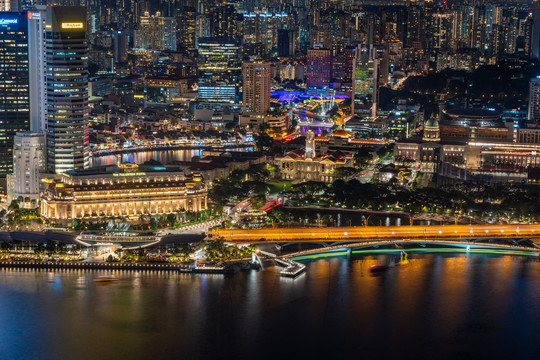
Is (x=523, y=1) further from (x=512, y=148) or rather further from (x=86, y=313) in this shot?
(x=86, y=313)

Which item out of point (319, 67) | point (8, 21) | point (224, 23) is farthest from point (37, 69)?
point (224, 23)

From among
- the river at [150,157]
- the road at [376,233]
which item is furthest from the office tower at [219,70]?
the road at [376,233]

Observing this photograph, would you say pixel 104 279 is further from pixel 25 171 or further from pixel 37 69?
pixel 37 69

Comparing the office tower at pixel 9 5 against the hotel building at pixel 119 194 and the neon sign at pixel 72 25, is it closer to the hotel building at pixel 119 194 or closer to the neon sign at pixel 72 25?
the neon sign at pixel 72 25

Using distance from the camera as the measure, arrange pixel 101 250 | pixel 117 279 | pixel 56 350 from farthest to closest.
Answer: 1. pixel 101 250
2. pixel 117 279
3. pixel 56 350

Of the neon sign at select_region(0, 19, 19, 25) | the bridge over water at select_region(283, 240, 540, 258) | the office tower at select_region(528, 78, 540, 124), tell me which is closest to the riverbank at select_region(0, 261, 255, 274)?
the bridge over water at select_region(283, 240, 540, 258)

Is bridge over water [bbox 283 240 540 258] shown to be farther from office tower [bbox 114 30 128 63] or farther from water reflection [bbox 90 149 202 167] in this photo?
office tower [bbox 114 30 128 63]

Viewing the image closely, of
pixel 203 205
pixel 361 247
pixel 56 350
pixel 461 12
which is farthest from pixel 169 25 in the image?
pixel 56 350
